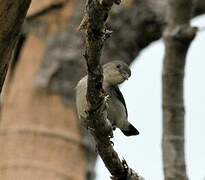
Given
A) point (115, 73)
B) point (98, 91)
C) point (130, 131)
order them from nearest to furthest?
point (98, 91) → point (115, 73) → point (130, 131)

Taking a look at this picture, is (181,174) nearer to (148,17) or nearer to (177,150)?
(177,150)

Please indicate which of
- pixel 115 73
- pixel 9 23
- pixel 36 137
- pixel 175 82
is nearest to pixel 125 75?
pixel 115 73

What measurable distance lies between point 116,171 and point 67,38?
277 centimetres

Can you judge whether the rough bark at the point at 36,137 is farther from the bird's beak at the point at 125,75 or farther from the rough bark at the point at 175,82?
the bird's beak at the point at 125,75

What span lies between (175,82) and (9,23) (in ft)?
2.92

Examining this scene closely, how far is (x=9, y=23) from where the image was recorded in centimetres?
217

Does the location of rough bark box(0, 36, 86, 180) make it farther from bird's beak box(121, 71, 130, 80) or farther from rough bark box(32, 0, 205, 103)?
bird's beak box(121, 71, 130, 80)

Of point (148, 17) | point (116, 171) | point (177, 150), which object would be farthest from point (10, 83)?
point (116, 171)

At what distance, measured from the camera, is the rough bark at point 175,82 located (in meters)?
2.81

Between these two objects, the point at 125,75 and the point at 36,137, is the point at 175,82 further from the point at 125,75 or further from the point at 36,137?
the point at 36,137

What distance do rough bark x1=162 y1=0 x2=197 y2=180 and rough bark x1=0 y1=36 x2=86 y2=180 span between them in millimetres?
1474

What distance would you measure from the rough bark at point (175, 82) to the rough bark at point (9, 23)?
2.76 feet

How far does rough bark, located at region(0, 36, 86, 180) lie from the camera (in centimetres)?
437

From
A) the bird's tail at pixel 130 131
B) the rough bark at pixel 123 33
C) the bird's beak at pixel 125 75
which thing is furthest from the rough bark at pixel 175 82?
the rough bark at pixel 123 33
